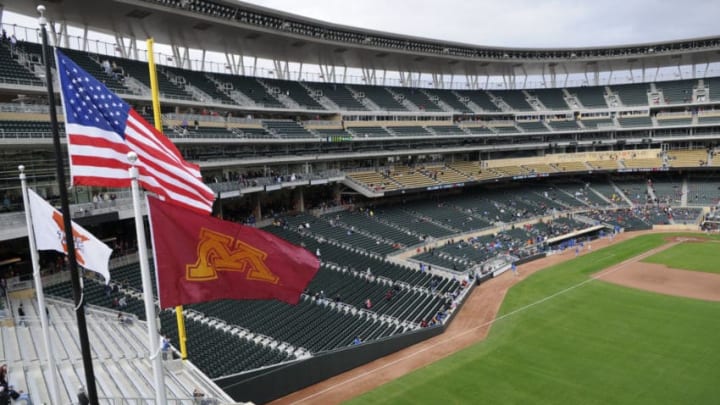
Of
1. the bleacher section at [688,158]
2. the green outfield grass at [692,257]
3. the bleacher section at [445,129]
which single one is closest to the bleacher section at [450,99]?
the bleacher section at [445,129]

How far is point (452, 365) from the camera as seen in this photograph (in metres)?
22.1

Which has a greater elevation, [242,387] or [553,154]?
[553,154]

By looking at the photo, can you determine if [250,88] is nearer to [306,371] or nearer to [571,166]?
[306,371]

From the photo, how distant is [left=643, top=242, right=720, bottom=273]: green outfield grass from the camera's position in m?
37.7

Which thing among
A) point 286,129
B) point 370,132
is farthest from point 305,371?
point 370,132

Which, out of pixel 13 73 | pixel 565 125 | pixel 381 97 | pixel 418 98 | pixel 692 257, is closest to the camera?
pixel 13 73

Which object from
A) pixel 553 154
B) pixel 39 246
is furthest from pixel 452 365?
pixel 553 154

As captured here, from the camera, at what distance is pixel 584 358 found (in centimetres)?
2208

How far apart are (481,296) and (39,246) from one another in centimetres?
2817

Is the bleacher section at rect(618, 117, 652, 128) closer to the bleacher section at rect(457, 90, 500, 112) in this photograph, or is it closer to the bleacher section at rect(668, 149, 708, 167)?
the bleacher section at rect(668, 149, 708, 167)

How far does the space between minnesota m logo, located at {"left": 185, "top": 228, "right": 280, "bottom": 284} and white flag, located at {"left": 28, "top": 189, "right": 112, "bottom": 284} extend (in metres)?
1.77

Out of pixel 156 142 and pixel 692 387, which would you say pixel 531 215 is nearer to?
pixel 692 387

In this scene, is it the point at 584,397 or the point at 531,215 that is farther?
the point at 531,215

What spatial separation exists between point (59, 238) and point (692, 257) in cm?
4795
